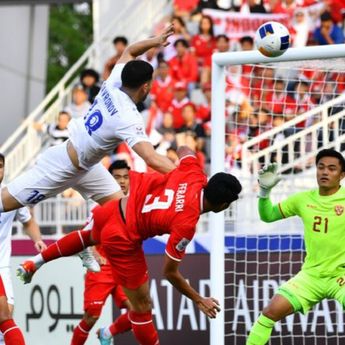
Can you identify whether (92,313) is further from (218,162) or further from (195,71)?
(195,71)

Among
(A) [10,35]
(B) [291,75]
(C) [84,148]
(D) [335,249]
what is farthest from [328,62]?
(A) [10,35]

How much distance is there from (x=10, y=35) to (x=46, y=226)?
313 inches

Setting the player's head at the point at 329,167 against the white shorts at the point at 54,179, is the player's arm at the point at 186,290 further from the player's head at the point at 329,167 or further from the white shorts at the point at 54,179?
the player's head at the point at 329,167

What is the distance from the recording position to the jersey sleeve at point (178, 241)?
10359mm

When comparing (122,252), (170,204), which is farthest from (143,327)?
(170,204)

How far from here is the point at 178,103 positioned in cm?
1906

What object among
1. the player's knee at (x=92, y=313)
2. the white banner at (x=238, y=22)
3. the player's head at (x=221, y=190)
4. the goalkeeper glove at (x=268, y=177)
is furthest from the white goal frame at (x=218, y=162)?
the white banner at (x=238, y=22)

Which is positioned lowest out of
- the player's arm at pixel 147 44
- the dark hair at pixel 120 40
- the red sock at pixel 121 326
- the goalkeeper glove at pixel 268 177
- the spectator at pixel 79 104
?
the red sock at pixel 121 326

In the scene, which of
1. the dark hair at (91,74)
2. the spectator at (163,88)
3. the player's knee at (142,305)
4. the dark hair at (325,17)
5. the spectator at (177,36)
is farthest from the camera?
the spectator at (177,36)

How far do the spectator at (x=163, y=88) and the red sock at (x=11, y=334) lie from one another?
817 cm

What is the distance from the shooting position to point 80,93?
19781 mm

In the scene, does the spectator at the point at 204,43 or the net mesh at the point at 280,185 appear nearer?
the net mesh at the point at 280,185

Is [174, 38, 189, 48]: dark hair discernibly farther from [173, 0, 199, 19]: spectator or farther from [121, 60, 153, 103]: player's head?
[121, 60, 153, 103]: player's head

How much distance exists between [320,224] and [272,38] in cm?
184
